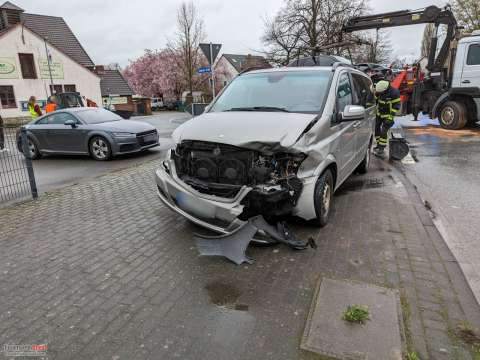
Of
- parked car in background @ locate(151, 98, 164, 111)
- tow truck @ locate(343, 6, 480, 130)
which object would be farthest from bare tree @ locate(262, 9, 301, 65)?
parked car in background @ locate(151, 98, 164, 111)

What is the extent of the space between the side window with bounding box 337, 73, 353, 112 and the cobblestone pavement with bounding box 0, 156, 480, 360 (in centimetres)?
150

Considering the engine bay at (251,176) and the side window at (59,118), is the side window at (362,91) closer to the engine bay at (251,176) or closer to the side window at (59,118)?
the engine bay at (251,176)

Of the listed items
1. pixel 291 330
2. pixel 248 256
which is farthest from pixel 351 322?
pixel 248 256

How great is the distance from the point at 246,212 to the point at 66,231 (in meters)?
2.56

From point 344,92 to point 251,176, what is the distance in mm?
2315

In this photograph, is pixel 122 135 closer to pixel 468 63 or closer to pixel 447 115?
pixel 447 115

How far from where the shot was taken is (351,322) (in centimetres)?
265

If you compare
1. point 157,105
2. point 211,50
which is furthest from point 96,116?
point 157,105

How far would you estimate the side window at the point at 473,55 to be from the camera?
36.9 ft

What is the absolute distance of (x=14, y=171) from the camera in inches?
235

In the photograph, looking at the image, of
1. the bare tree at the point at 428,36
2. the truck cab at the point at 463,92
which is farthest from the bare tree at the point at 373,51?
the truck cab at the point at 463,92

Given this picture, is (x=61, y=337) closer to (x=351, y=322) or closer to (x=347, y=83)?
(x=351, y=322)

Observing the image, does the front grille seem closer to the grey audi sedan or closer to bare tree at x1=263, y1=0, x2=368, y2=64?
the grey audi sedan

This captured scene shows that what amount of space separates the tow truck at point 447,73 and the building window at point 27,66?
2646cm
